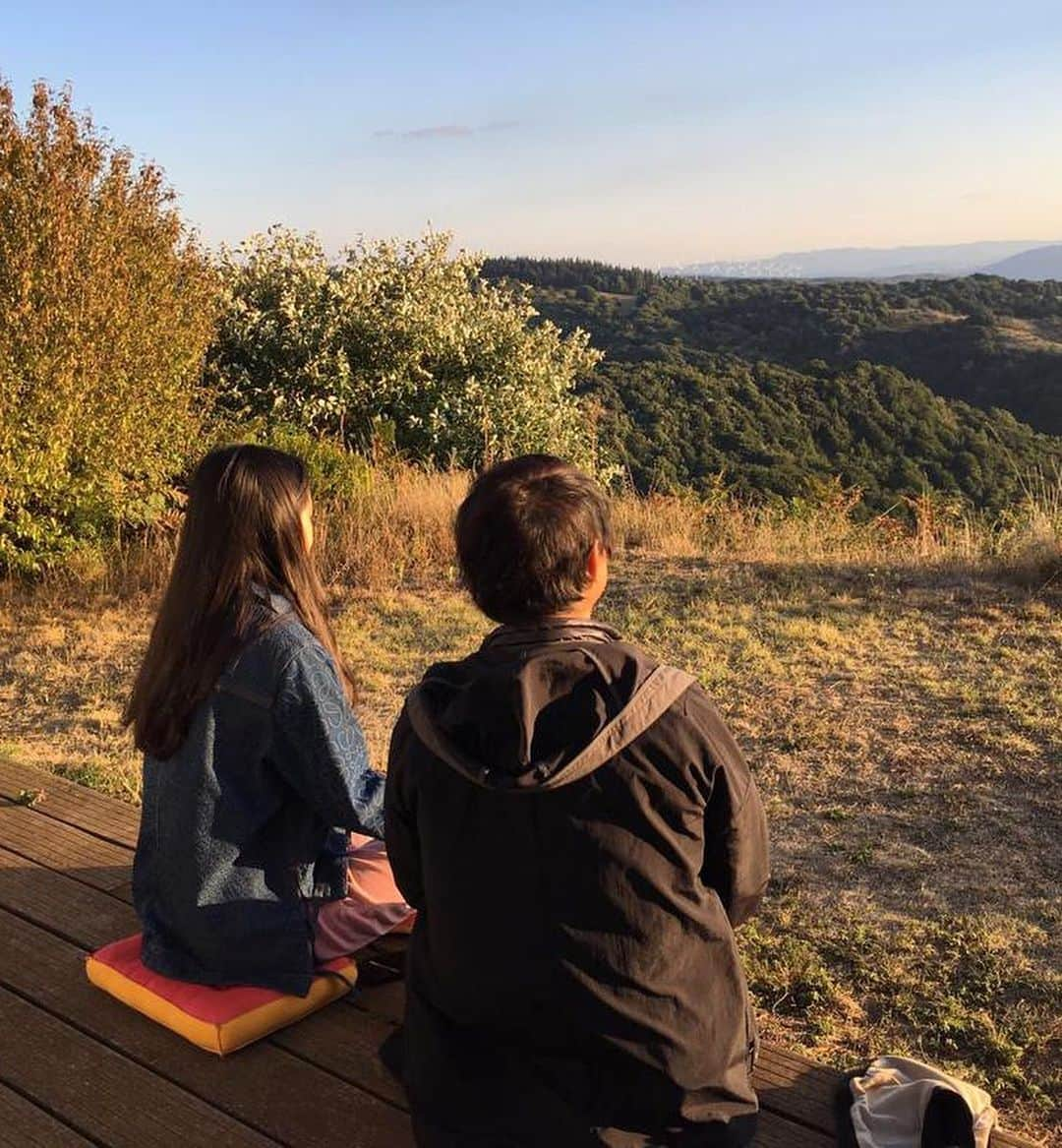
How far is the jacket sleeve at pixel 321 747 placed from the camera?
6.71 feet

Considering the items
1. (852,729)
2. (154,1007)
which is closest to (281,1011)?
(154,1007)

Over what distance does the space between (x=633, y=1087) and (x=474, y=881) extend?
0.36 meters

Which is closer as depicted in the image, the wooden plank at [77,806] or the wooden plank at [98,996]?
the wooden plank at [98,996]

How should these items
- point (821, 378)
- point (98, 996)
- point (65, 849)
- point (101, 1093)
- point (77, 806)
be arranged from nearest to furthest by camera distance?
point (101, 1093)
point (98, 996)
point (65, 849)
point (77, 806)
point (821, 378)

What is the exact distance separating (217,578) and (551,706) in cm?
88

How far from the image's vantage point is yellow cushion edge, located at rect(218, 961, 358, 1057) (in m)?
2.12

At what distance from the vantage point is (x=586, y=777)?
146 cm

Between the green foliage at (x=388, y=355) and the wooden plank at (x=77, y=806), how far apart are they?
765 centimetres

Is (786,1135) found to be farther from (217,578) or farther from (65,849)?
(65,849)

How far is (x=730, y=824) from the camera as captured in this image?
1.56 metres

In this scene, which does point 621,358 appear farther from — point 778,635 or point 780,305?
point 778,635

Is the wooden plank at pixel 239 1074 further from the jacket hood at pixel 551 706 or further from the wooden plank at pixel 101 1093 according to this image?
the jacket hood at pixel 551 706

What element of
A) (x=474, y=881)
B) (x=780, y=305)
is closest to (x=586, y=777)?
(x=474, y=881)

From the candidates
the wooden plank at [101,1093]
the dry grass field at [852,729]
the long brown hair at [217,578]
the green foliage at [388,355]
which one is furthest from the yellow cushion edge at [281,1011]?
the green foliage at [388,355]
